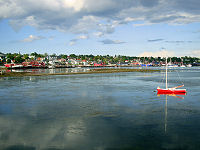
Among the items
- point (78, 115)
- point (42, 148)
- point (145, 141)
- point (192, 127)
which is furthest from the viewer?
point (78, 115)

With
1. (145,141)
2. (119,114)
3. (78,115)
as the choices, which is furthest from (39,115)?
(145,141)

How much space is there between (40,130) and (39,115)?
626cm

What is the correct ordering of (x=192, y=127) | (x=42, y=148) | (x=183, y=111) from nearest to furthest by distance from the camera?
(x=42, y=148)
(x=192, y=127)
(x=183, y=111)

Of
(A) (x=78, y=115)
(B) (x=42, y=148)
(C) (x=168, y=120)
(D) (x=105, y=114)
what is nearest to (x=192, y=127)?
(C) (x=168, y=120)

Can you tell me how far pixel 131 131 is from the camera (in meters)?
20.3

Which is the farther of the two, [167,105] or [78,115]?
[167,105]

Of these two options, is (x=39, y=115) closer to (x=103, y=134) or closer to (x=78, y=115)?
(x=78, y=115)

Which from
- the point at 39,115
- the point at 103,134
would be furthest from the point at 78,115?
the point at 103,134

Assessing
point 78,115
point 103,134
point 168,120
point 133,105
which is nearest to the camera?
point 103,134

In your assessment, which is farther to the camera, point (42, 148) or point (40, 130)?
point (40, 130)

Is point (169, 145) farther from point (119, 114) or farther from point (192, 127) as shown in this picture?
point (119, 114)

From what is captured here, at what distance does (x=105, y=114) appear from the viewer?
26.9 metres

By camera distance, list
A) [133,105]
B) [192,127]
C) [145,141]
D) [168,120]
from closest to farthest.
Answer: [145,141] → [192,127] → [168,120] → [133,105]

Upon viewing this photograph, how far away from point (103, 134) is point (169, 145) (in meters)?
6.46
